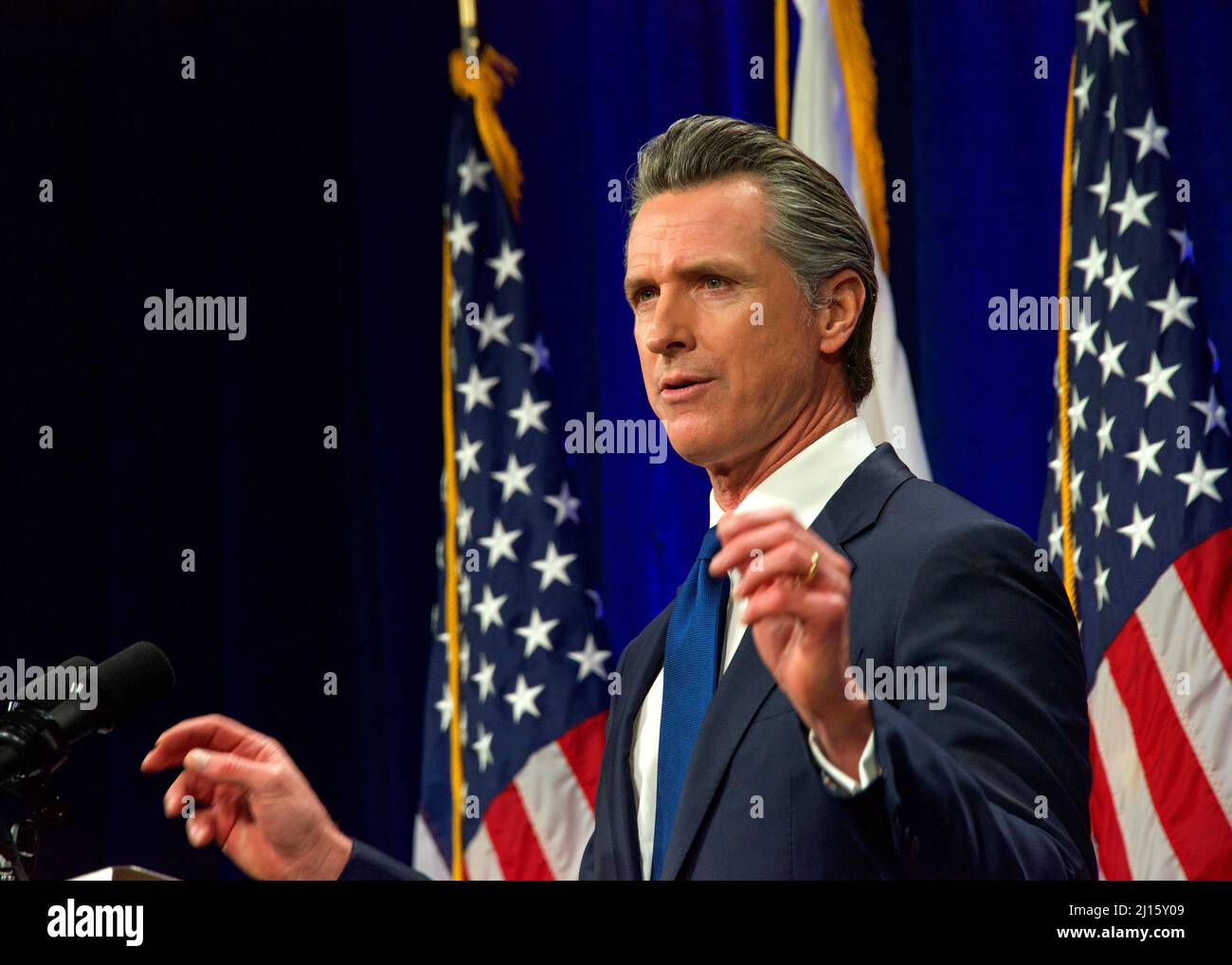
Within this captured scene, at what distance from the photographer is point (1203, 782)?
10.6 ft

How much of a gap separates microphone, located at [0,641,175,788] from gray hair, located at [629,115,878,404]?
0.96 metres

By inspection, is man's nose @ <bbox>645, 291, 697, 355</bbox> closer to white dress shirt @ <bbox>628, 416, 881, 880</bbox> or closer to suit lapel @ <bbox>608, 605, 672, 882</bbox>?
white dress shirt @ <bbox>628, 416, 881, 880</bbox>

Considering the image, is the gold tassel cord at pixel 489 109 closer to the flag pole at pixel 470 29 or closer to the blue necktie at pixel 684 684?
the flag pole at pixel 470 29

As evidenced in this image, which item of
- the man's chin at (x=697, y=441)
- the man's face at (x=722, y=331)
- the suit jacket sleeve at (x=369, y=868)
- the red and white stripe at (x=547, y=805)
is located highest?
the man's face at (x=722, y=331)

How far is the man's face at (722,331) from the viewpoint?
6.46 feet

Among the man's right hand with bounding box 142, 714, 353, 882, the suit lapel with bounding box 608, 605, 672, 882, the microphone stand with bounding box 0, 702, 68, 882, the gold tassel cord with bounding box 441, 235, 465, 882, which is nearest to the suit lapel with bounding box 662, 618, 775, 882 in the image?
the suit lapel with bounding box 608, 605, 672, 882

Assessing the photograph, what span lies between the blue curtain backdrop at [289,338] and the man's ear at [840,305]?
2053 mm

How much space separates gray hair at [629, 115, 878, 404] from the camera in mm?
2025

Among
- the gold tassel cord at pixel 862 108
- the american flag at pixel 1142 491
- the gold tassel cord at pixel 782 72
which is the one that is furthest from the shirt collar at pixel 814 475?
the gold tassel cord at pixel 782 72

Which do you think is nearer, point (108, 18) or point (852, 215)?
point (852, 215)

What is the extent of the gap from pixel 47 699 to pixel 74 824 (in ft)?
9.60
